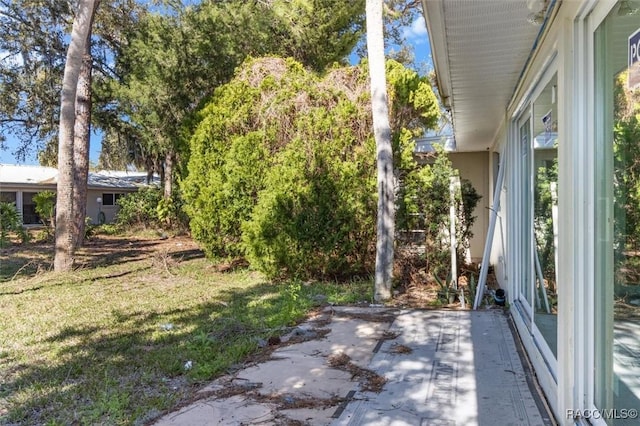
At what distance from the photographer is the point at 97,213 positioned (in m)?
23.9

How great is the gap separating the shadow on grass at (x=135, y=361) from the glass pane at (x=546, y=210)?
8.52 feet

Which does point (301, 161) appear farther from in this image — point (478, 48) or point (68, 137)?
point (68, 137)

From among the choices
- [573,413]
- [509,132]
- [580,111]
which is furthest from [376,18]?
[573,413]

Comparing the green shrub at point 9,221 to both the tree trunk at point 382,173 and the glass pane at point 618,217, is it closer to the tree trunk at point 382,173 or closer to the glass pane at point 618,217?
the tree trunk at point 382,173

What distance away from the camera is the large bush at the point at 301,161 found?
779 centimetres

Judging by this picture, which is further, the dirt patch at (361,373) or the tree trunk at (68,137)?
the tree trunk at (68,137)

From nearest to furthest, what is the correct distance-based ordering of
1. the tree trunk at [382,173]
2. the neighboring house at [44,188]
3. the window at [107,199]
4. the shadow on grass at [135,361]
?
the shadow on grass at [135,361] → the tree trunk at [382,173] → the neighboring house at [44,188] → the window at [107,199]

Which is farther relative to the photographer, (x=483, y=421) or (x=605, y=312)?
(x=483, y=421)

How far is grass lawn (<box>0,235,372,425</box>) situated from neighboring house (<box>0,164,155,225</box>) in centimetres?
1411

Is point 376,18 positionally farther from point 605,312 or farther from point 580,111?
point 605,312

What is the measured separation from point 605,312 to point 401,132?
19.3ft

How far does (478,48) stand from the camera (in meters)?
3.76

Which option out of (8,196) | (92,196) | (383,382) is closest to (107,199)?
(92,196)

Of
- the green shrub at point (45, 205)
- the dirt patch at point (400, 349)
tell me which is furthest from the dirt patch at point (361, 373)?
the green shrub at point (45, 205)
